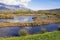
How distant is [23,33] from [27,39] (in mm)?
5798

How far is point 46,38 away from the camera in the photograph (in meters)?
17.1

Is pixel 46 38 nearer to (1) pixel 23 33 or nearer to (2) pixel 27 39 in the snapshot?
(2) pixel 27 39

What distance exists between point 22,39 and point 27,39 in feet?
1.58

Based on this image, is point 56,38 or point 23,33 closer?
point 56,38

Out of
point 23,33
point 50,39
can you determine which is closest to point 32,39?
point 50,39

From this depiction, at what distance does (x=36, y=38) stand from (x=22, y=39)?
1387mm

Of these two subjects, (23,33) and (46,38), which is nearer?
(46,38)

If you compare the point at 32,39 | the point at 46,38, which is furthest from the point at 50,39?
the point at 32,39

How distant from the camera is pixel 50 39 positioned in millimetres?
16734

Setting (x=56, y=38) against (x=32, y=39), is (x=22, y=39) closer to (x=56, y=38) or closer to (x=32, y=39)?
(x=32, y=39)

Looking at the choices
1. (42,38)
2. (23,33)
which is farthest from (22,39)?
(23,33)

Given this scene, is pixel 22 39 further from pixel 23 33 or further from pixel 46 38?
pixel 23 33

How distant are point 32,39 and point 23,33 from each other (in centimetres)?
591

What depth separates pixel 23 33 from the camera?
22.4 meters
